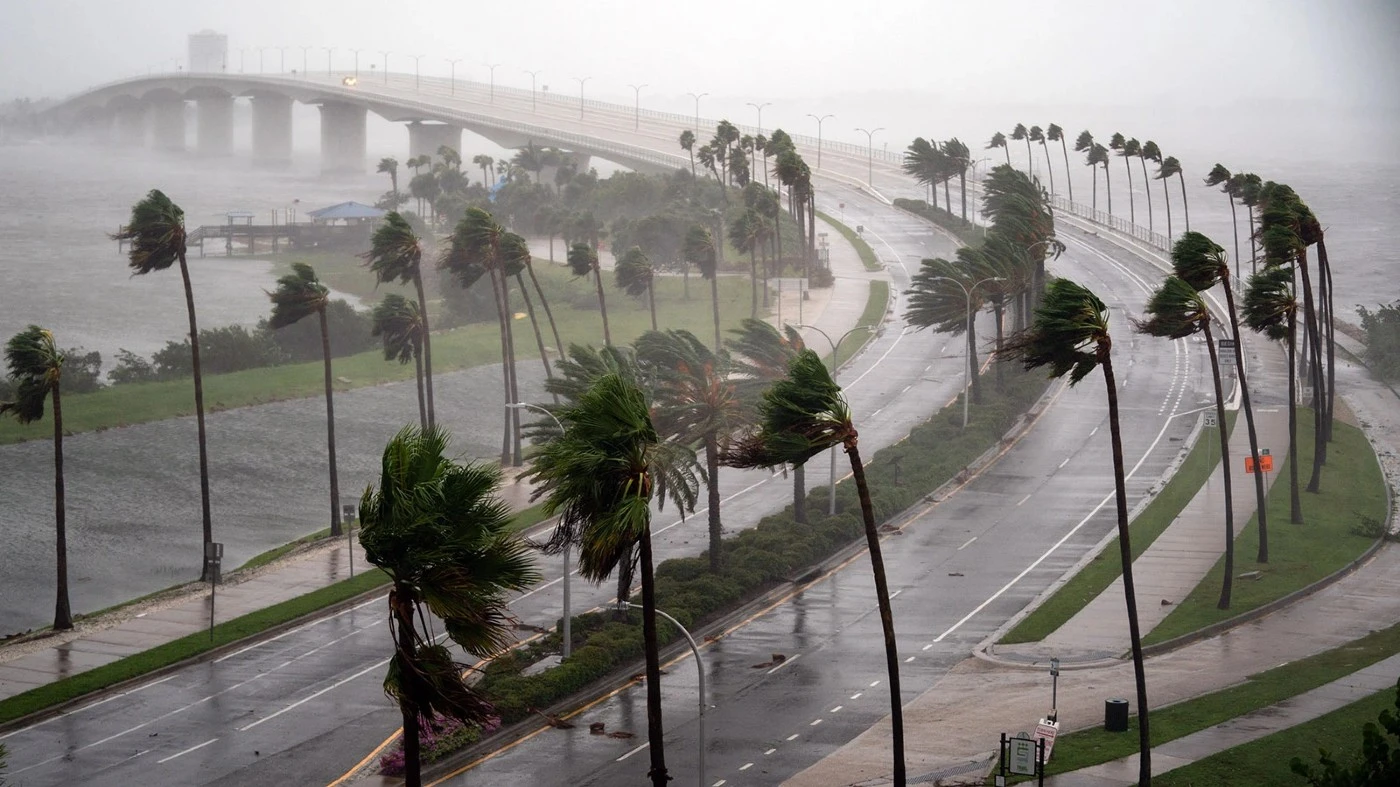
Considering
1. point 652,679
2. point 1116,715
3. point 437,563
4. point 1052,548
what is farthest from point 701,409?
point 437,563

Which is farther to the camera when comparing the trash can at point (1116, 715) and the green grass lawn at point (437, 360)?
the green grass lawn at point (437, 360)

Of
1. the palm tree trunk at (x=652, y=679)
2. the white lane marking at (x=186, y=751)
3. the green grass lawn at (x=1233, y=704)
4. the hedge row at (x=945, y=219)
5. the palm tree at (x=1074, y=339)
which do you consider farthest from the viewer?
the hedge row at (x=945, y=219)

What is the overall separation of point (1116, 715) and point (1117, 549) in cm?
2273

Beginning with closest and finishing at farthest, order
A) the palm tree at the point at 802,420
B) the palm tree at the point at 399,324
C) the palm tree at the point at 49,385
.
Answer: the palm tree at the point at 802,420, the palm tree at the point at 49,385, the palm tree at the point at 399,324

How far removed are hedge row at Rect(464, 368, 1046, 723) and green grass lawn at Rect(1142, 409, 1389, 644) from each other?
15048 millimetres

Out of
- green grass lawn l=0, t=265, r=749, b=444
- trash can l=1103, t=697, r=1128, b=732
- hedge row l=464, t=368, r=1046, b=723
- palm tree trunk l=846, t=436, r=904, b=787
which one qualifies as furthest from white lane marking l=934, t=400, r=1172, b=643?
green grass lawn l=0, t=265, r=749, b=444

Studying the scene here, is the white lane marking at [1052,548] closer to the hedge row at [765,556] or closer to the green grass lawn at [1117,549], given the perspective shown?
the green grass lawn at [1117,549]

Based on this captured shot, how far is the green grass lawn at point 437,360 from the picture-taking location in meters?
102

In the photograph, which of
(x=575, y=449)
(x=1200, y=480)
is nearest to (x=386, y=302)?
(x=1200, y=480)

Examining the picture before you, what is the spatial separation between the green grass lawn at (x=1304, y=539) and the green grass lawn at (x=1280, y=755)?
10.9 m

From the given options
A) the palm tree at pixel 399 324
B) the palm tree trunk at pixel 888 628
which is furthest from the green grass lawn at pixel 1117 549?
the palm tree at pixel 399 324

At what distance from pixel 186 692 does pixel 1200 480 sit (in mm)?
48676

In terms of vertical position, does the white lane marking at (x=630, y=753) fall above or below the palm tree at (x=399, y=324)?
below

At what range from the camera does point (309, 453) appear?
98.4 m
